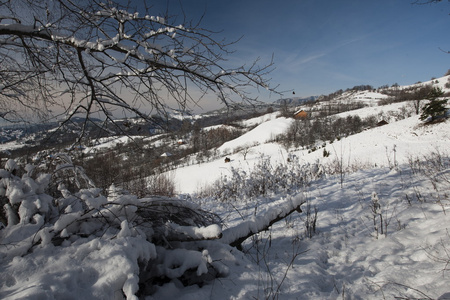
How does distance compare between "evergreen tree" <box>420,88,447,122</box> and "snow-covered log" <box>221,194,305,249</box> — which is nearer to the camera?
"snow-covered log" <box>221,194,305,249</box>

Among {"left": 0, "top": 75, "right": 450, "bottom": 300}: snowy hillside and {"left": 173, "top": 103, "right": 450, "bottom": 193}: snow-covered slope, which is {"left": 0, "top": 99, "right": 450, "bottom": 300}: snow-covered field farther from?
{"left": 173, "top": 103, "right": 450, "bottom": 193}: snow-covered slope

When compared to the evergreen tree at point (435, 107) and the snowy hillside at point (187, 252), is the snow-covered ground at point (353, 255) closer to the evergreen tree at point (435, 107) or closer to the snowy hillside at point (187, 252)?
the snowy hillside at point (187, 252)

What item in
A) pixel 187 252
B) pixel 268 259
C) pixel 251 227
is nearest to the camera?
pixel 187 252

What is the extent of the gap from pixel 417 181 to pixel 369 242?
2.52 metres

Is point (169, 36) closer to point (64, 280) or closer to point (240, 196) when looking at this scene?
point (64, 280)

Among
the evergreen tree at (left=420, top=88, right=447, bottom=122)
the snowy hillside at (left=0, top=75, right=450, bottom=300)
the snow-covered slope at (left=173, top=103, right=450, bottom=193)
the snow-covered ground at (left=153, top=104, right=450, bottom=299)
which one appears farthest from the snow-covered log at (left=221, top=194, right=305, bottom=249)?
the evergreen tree at (left=420, top=88, right=447, bottom=122)

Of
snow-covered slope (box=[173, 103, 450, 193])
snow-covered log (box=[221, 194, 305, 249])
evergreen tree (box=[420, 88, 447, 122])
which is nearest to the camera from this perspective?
snow-covered log (box=[221, 194, 305, 249])

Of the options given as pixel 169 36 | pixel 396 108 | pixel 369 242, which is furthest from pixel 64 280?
pixel 396 108

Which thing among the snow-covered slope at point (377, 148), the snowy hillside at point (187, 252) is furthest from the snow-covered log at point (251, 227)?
the snow-covered slope at point (377, 148)

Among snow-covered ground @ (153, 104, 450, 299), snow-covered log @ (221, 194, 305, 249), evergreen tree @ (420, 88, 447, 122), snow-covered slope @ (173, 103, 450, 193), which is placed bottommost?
snow-covered slope @ (173, 103, 450, 193)

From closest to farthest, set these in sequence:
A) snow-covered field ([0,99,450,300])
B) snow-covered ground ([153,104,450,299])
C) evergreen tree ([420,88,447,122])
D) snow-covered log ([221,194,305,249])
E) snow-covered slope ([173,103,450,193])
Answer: snow-covered field ([0,99,450,300])
snow-covered ground ([153,104,450,299])
snow-covered log ([221,194,305,249])
snow-covered slope ([173,103,450,193])
evergreen tree ([420,88,447,122])

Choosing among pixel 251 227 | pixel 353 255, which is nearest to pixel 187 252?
pixel 251 227

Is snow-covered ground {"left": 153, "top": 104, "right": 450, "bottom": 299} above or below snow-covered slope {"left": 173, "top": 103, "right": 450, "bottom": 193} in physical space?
above

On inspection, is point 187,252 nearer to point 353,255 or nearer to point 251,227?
point 251,227
